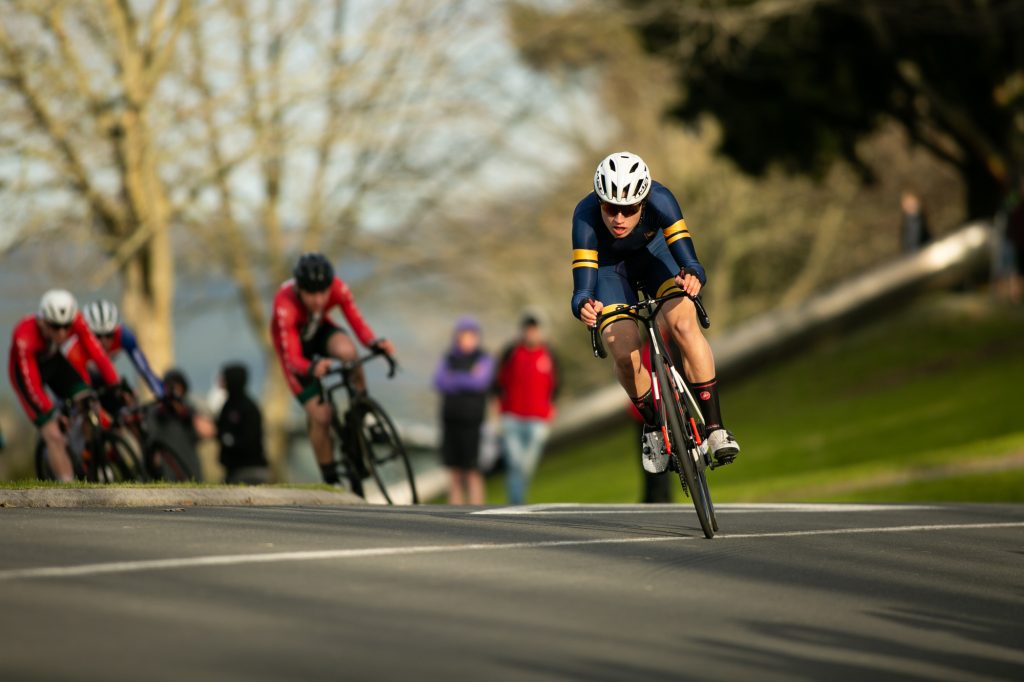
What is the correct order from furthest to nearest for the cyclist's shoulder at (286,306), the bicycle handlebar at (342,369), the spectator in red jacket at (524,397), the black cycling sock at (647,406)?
the spectator in red jacket at (524,397), the bicycle handlebar at (342,369), the cyclist's shoulder at (286,306), the black cycling sock at (647,406)

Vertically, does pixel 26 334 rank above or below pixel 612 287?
above

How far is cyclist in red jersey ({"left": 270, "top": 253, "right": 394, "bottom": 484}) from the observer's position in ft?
39.1

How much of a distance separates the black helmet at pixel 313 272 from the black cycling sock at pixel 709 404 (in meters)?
3.78

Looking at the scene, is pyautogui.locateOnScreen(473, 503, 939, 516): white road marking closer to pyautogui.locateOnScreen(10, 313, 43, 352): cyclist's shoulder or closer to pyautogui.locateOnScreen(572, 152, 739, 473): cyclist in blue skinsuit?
pyautogui.locateOnScreen(572, 152, 739, 473): cyclist in blue skinsuit

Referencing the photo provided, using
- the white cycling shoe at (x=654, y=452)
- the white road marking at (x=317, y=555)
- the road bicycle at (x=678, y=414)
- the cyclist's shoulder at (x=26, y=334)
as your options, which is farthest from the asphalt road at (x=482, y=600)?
the cyclist's shoulder at (x=26, y=334)

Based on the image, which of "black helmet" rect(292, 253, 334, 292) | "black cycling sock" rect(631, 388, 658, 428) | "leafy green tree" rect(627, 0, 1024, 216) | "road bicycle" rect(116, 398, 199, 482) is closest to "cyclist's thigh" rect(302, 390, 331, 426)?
"black helmet" rect(292, 253, 334, 292)

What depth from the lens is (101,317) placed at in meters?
13.8

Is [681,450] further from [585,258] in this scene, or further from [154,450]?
[154,450]

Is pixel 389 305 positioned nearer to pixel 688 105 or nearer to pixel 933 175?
pixel 688 105

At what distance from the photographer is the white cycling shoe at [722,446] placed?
8.64 m

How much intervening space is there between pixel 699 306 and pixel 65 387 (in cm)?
679

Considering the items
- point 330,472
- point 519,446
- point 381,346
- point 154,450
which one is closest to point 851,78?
point 519,446

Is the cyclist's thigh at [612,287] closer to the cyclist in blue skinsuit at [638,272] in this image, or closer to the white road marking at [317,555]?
the cyclist in blue skinsuit at [638,272]

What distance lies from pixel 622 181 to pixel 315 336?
4.52 m
